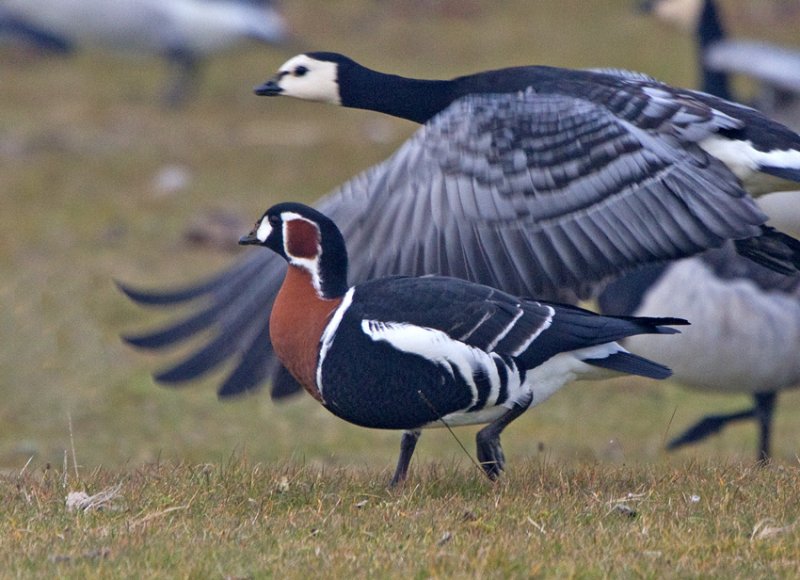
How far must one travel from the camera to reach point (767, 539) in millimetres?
4859

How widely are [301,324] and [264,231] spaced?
1.61ft

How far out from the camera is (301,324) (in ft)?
18.8

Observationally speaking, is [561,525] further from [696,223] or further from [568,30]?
[568,30]

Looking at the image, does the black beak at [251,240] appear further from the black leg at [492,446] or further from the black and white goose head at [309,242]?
the black leg at [492,446]

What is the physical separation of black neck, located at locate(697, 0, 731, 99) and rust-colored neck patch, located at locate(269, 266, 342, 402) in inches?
326

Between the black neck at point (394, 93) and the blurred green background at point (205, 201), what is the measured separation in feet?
6.20

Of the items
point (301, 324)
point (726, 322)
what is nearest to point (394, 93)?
point (301, 324)

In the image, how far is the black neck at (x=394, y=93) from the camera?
770 cm

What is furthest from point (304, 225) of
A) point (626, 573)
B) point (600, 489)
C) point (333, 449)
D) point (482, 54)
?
point (482, 54)

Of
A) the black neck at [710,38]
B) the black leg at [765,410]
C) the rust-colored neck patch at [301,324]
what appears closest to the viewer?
the rust-colored neck patch at [301,324]

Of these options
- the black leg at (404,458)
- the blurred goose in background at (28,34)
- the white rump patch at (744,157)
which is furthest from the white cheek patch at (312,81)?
the blurred goose in background at (28,34)

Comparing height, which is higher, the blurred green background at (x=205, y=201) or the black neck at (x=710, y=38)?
the black neck at (x=710, y=38)

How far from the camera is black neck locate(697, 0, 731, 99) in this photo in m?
13.3

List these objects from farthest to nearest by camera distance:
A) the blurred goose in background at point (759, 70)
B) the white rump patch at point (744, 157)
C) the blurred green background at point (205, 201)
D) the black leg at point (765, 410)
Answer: the blurred goose in background at point (759, 70)
the blurred green background at point (205, 201)
the black leg at point (765, 410)
the white rump patch at point (744, 157)
